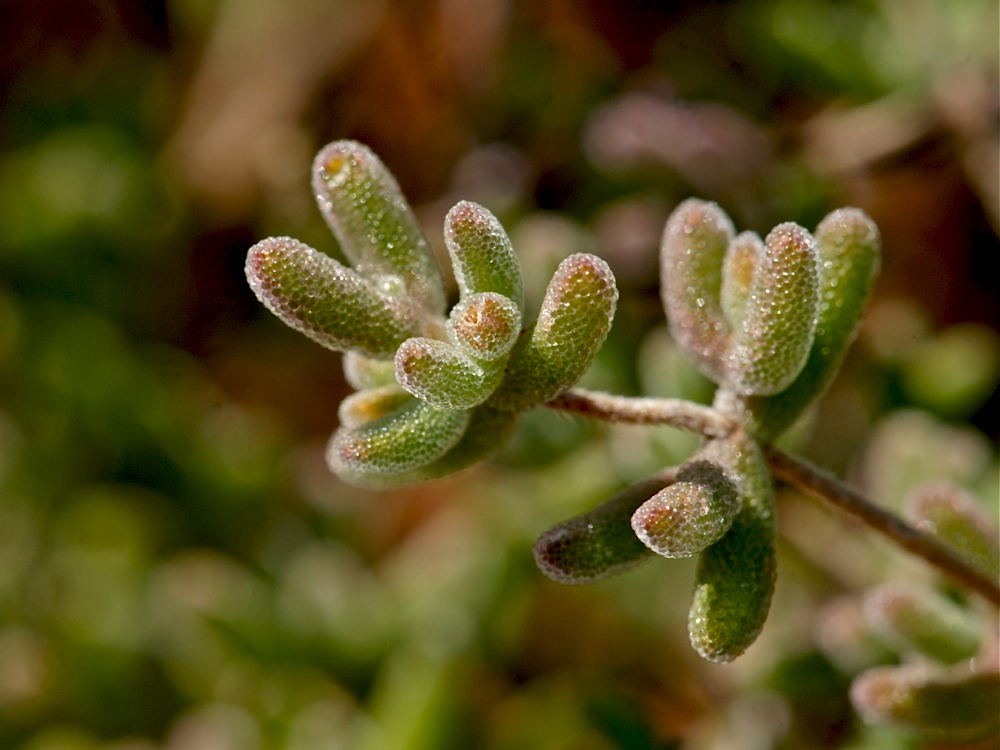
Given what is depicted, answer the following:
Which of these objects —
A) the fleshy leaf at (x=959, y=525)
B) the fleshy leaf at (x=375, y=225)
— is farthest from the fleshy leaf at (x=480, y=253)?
the fleshy leaf at (x=959, y=525)

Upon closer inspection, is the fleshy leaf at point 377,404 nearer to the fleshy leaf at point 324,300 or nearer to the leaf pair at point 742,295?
the fleshy leaf at point 324,300

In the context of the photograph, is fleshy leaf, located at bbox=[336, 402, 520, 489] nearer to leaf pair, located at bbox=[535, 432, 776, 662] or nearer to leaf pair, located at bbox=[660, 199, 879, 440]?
leaf pair, located at bbox=[535, 432, 776, 662]

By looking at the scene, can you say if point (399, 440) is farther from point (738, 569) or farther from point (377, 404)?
point (738, 569)

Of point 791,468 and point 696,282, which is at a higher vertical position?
point 696,282

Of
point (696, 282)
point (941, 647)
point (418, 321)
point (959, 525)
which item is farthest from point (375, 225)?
A: point (941, 647)

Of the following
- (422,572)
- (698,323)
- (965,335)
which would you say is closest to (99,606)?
(422,572)
